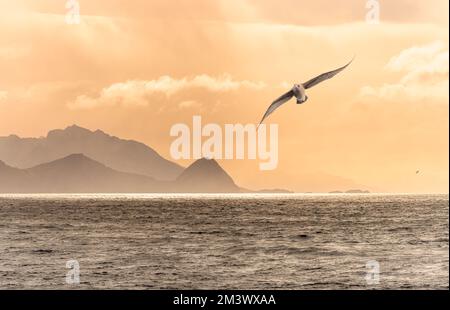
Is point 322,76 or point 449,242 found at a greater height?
point 322,76

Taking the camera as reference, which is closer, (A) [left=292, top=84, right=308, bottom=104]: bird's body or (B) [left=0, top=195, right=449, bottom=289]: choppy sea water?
(A) [left=292, top=84, right=308, bottom=104]: bird's body

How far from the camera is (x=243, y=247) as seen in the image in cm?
7788

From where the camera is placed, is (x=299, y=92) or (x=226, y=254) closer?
(x=299, y=92)

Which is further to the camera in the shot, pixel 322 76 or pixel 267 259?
pixel 267 259

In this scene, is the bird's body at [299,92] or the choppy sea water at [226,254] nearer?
the bird's body at [299,92]

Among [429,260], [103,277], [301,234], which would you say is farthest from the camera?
[301,234]

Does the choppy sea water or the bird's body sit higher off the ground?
the bird's body

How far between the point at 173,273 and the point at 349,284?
48.1 feet

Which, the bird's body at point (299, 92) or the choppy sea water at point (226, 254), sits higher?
the bird's body at point (299, 92)

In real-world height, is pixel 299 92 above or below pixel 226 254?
above

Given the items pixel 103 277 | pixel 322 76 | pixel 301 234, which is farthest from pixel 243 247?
pixel 322 76
